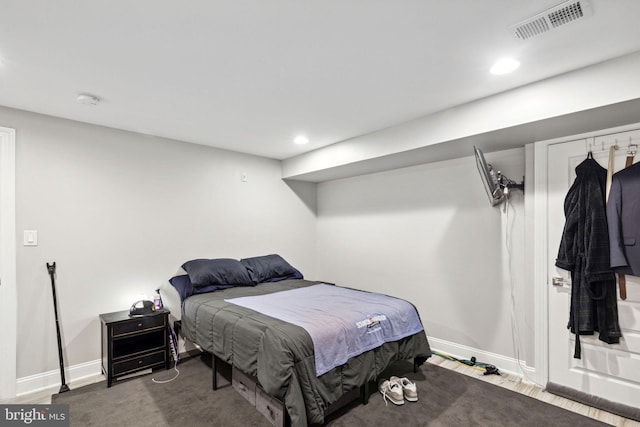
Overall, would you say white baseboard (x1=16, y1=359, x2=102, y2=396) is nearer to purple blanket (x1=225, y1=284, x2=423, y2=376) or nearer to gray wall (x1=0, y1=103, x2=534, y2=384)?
gray wall (x1=0, y1=103, x2=534, y2=384)

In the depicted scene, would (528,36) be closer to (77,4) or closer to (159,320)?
(77,4)

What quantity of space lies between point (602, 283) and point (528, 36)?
189 cm

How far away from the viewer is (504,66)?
2004mm

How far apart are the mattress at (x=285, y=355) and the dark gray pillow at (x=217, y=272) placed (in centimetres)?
38

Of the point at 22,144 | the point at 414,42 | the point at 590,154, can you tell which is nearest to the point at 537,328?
the point at 590,154

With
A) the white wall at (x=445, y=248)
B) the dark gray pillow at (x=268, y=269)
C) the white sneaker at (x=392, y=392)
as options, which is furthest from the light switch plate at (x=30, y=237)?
the white wall at (x=445, y=248)

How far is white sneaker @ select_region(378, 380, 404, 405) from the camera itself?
2.37 meters

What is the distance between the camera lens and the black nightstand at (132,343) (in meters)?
2.69

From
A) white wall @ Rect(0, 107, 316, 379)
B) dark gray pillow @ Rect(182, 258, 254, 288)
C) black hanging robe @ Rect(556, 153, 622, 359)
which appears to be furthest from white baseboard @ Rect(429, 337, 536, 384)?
white wall @ Rect(0, 107, 316, 379)

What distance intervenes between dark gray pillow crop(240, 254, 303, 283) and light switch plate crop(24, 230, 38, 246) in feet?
6.32

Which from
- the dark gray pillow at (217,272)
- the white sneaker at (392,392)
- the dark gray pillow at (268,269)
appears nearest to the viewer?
the white sneaker at (392,392)

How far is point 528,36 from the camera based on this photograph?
5.53 ft

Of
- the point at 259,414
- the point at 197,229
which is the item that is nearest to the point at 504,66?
the point at 259,414

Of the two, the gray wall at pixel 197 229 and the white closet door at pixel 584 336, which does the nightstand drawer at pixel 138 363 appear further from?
the white closet door at pixel 584 336
